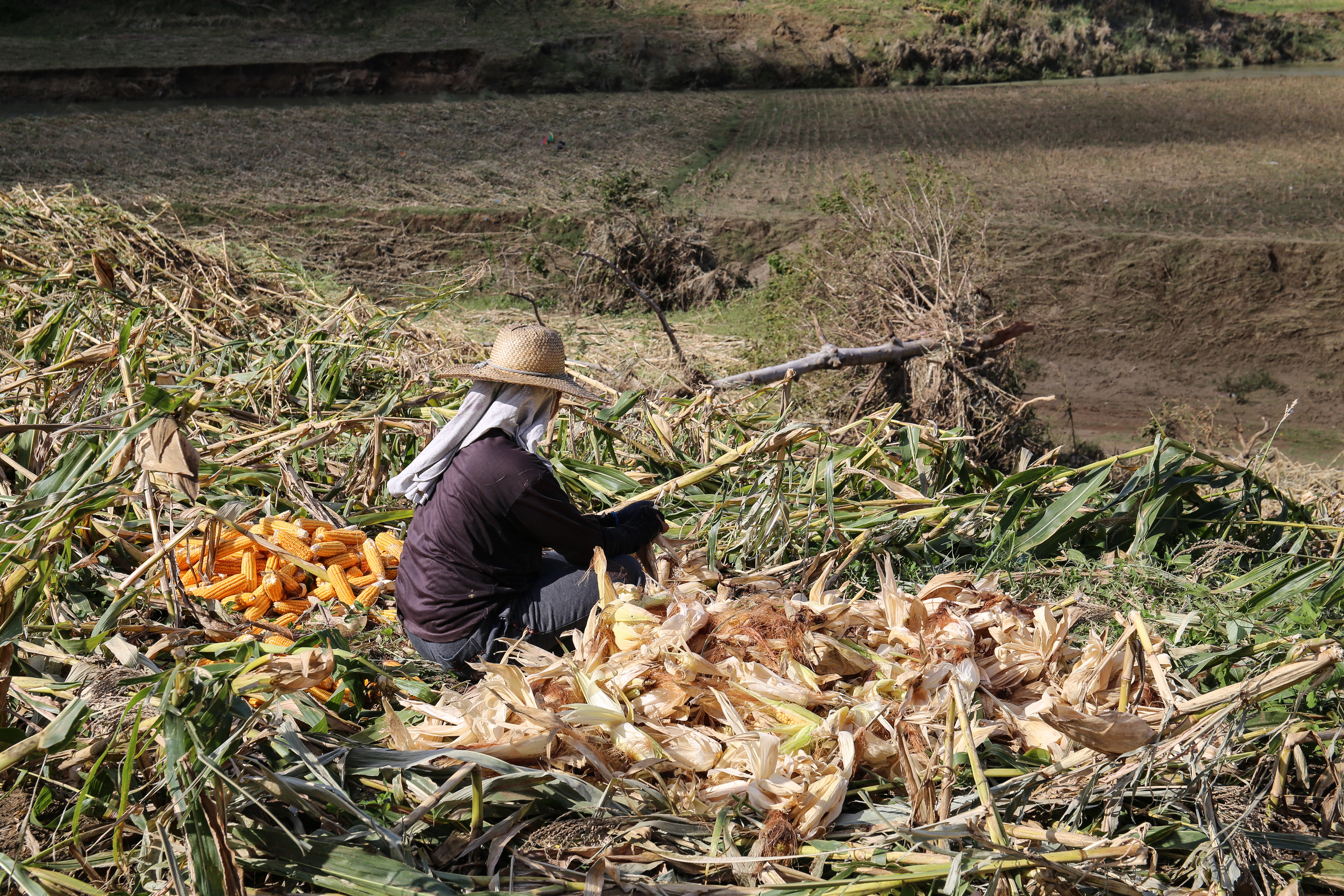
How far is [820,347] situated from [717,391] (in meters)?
1.30

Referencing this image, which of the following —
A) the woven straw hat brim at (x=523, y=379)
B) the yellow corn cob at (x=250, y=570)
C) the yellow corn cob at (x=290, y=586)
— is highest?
the woven straw hat brim at (x=523, y=379)

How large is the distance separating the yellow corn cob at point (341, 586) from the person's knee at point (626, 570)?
90 centimetres

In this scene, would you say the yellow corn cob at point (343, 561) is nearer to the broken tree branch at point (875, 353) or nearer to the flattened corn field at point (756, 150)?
the broken tree branch at point (875, 353)

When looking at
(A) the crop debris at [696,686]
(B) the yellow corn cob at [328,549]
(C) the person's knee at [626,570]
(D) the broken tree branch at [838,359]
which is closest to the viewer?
(A) the crop debris at [696,686]

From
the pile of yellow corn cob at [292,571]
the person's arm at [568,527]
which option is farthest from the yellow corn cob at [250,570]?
the person's arm at [568,527]

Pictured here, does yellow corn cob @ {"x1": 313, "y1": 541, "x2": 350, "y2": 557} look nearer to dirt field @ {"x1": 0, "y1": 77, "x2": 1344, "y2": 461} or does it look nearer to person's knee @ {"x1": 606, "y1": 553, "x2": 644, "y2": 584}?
person's knee @ {"x1": 606, "y1": 553, "x2": 644, "y2": 584}

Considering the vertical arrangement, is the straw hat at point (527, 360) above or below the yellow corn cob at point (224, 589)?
above

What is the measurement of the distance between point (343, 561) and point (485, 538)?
92 centimetres

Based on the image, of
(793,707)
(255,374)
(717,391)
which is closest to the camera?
(793,707)

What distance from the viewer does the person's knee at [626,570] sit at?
2.87 metres

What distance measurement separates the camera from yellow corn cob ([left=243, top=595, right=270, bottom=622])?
307cm

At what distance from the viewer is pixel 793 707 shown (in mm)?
2316

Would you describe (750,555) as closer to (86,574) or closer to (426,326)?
(86,574)

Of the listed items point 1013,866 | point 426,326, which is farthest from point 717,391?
point 1013,866
